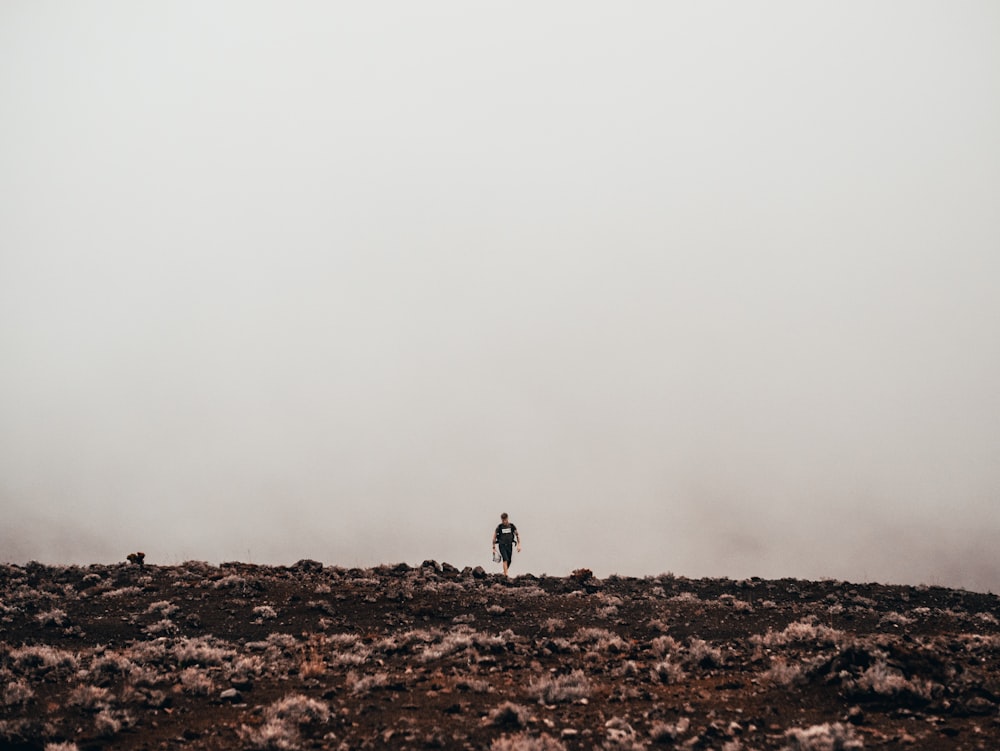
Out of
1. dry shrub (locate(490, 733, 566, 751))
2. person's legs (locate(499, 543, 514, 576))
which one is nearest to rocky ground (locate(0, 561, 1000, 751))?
dry shrub (locate(490, 733, 566, 751))

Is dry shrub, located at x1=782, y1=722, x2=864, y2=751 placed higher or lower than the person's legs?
lower

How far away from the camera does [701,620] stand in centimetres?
1939

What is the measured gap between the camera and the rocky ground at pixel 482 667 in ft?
35.1

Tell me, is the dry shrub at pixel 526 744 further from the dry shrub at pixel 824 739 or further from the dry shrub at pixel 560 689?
the dry shrub at pixel 824 739

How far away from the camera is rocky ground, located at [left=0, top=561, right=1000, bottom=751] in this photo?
10688 millimetres

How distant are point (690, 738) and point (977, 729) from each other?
4503 millimetres

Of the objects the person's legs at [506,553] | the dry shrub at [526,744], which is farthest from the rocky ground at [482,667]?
the person's legs at [506,553]

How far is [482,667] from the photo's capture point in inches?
583

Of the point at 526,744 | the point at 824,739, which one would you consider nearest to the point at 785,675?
the point at 824,739

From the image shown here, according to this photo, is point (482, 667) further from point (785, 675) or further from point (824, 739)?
point (824, 739)

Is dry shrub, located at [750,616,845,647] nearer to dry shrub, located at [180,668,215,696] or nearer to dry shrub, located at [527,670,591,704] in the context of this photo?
dry shrub, located at [527,670,591,704]

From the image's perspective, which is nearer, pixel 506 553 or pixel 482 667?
pixel 482 667

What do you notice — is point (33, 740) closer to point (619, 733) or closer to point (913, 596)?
point (619, 733)

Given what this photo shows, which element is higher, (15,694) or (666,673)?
(666,673)
